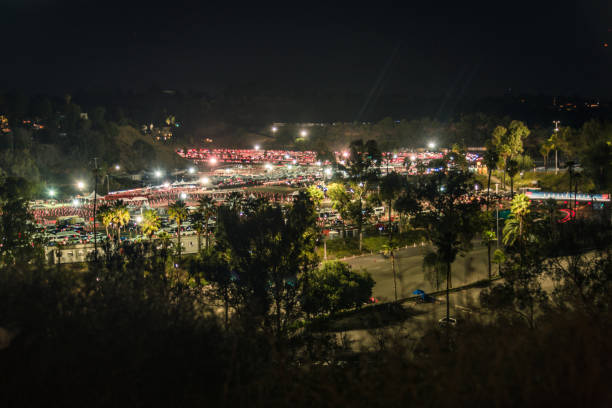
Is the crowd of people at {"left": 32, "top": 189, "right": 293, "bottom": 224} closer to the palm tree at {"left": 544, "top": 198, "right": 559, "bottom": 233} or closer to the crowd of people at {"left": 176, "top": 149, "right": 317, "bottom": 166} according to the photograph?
the palm tree at {"left": 544, "top": 198, "right": 559, "bottom": 233}

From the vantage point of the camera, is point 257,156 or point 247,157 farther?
point 257,156

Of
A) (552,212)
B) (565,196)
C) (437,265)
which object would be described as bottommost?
(437,265)

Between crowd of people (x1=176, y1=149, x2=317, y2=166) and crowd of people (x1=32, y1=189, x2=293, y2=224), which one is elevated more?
crowd of people (x1=176, y1=149, x2=317, y2=166)

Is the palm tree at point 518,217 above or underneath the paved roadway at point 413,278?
above

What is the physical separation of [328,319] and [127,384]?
14.5 metres

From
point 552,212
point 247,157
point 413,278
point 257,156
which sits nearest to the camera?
point 413,278

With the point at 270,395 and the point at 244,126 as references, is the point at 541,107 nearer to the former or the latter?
the point at 244,126

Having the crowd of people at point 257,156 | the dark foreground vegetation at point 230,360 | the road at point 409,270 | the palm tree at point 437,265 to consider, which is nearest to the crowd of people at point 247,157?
the crowd of people at point 257,156

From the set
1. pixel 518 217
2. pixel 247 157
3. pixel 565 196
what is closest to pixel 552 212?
pixel 518 217

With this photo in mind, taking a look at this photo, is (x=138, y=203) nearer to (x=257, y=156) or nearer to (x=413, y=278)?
(x=413, y=278)

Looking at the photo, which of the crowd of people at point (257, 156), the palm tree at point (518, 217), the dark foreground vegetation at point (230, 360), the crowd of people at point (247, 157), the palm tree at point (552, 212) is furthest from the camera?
the crowd of people at point (247, 157)

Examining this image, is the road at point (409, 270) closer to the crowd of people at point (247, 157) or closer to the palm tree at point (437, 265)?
the palm tree at point (437, 265)

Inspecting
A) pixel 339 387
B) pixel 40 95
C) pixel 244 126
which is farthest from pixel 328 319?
pixel 244 126

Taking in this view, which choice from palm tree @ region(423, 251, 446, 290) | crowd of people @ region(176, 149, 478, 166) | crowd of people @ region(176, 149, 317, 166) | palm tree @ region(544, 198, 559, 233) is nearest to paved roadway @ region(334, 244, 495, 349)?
palm tree @ region(423, 251, 446, 290)
